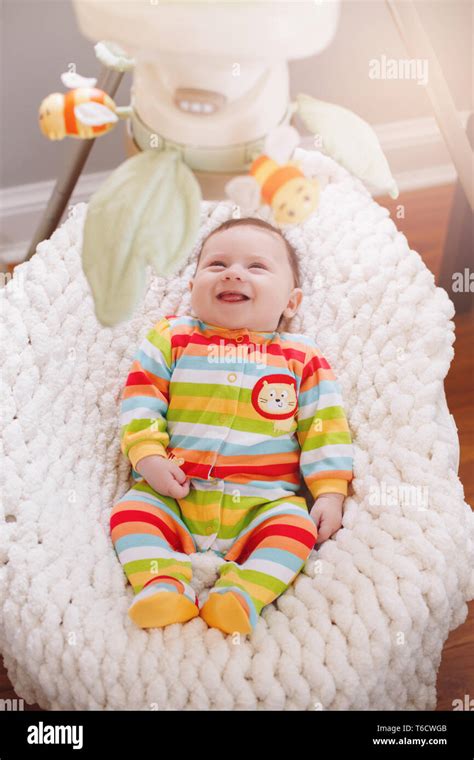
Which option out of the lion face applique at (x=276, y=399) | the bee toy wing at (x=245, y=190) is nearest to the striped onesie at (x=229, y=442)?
the lion face applique at (x=276, y=399)

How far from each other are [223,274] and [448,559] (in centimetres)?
38

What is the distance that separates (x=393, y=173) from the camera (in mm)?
1490

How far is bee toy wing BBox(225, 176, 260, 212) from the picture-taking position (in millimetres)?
596

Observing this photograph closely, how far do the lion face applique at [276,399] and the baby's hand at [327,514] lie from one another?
9 cm

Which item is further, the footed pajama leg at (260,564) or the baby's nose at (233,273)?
the baby's nose at (233,273)

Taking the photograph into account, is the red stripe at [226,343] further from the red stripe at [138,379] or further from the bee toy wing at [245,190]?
the bee toy wing at [245,190]

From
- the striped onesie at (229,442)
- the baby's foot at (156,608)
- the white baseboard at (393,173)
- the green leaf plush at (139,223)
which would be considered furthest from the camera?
the white baseboard at (393,173)

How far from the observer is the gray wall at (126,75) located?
2.93 feet

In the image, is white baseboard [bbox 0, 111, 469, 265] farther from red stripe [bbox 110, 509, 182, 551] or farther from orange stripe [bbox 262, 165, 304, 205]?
orange stripe [bbox 262, 165, 304, 205]

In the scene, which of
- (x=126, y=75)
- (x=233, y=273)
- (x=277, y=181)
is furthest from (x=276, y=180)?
(x=233, y=273)

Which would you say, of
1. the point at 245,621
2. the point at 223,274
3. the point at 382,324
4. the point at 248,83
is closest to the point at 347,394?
the point at 382,324

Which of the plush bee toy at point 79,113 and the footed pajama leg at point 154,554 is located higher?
the plush bee toy at point 79,113

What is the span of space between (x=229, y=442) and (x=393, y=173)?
2.30 feet
